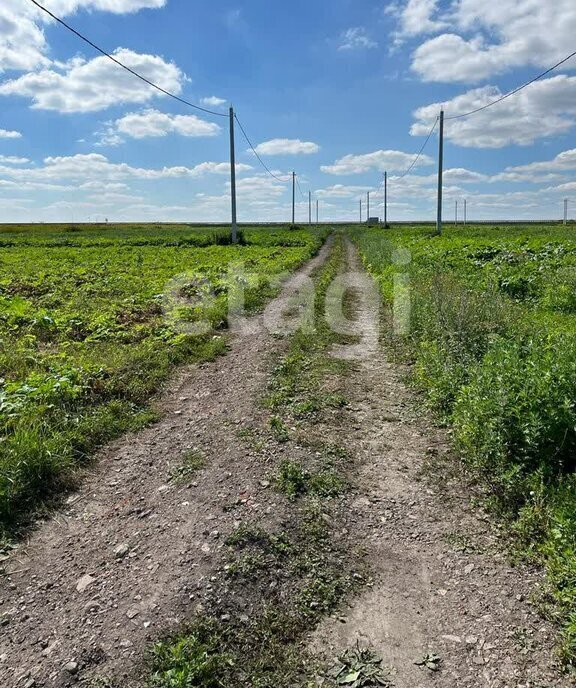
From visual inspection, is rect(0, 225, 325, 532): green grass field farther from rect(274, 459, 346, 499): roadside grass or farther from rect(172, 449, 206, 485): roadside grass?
rect(274, 459, 346, 499): roadside grass

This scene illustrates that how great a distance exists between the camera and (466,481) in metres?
4.26

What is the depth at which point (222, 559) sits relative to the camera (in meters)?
3.31

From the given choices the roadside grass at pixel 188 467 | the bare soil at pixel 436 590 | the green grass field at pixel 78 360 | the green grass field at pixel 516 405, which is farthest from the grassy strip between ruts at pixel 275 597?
the green grass field at pixel 78 360

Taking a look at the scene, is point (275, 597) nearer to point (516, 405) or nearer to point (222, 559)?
point (222, 559)

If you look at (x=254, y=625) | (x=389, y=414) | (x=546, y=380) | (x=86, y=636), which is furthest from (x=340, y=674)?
(x=389, y=414)

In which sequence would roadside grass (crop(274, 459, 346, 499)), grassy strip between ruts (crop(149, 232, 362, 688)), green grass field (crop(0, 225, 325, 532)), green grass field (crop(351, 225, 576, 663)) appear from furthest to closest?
green grass field (crop(0, 225, 325, 532))
roadside grass (crop(274, 459, 346, 499))
green grass field (crop(351, 225, 576, 663))
grassy strip between ruts (crop(149, 232, 362, 688))

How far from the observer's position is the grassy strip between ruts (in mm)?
2547

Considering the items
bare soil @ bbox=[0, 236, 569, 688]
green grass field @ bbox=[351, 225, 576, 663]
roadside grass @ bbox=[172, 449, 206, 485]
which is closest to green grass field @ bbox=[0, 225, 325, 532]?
bare soil @ bbox=[0, 236, 569, 688]

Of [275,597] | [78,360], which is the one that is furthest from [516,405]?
[78,360]

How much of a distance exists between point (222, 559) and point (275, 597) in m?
0.46

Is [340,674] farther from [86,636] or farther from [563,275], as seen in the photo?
[563,275]

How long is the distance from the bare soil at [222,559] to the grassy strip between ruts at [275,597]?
0.09m

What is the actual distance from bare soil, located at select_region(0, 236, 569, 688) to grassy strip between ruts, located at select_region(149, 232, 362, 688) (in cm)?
9

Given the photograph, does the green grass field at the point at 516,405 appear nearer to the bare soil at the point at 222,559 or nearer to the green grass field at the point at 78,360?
the bare soil at the point at 222,559
